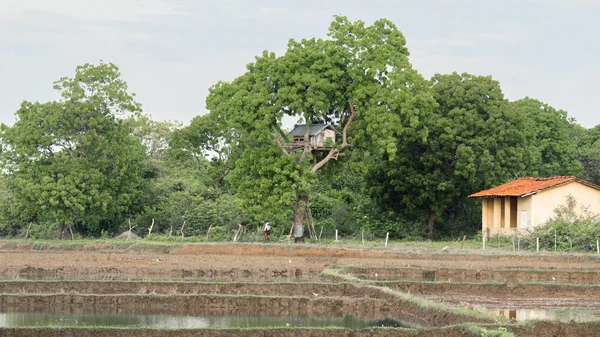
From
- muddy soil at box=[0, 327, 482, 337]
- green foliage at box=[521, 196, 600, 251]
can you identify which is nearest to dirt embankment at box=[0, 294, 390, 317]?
muddy soil at box=[0, 327, 482, 337]

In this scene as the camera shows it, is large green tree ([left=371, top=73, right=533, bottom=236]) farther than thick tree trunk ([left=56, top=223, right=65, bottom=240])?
Yes

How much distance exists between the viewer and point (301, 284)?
30.3m

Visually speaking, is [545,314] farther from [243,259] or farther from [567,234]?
[567,234]

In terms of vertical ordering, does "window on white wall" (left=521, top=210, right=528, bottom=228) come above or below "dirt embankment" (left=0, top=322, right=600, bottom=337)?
above

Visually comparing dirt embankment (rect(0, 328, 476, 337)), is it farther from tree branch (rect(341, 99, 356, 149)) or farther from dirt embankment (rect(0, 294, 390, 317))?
tree branch (rect(341, 99, 356, 149))

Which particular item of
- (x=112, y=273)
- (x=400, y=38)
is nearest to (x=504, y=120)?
(x=400, y=38)

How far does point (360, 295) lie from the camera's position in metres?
29.4

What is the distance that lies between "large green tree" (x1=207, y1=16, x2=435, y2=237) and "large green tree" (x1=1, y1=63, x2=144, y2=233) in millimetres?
6464

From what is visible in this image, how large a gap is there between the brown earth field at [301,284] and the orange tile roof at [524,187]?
8.15 meters

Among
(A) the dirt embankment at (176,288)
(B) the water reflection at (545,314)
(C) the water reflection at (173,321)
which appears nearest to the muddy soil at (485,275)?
(A) the dirt embankment at (176,288)

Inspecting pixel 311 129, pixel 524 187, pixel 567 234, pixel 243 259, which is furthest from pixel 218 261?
pixel 524 187

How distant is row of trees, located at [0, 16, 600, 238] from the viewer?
50.7m

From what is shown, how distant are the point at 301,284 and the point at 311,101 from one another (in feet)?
67.6

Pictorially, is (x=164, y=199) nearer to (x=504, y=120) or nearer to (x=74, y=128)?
(x=74, y=128)
